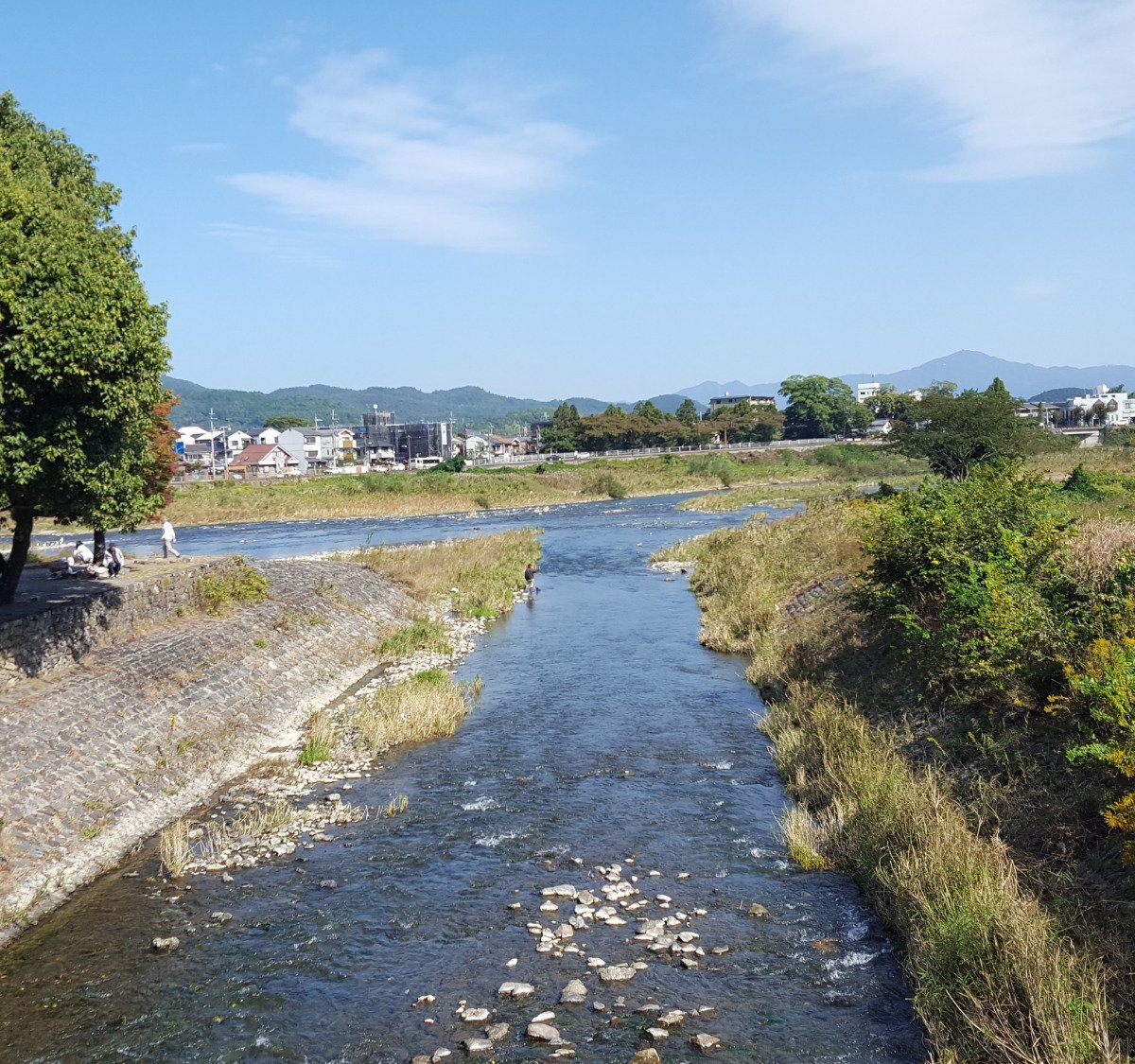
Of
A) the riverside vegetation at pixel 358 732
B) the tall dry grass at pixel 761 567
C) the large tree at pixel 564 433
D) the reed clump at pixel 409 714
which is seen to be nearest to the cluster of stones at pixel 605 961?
the riverside vegetation at pixel 358 732

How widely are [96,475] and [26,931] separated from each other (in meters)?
9.26

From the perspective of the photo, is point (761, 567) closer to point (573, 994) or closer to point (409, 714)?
point (409, 714)

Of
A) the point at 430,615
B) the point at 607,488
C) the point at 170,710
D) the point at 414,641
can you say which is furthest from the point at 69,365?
the point at 607,488

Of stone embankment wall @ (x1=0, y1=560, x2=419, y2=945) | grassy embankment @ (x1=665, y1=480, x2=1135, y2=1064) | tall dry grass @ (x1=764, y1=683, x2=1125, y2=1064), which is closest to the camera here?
tall dry grass @ (x1=764, y1=683, x2=1125, y2=1064)

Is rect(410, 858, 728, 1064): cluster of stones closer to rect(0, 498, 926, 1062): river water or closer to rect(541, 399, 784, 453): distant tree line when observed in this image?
rect(0, 498, 926, 1062): river water

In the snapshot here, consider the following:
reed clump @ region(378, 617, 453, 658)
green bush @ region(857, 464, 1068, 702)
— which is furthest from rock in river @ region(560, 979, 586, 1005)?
reed clump @ region(378, 617, 453, 658)

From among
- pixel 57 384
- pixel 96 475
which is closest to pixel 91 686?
pixel 96 475

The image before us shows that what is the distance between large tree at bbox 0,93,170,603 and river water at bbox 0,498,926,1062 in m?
7.87

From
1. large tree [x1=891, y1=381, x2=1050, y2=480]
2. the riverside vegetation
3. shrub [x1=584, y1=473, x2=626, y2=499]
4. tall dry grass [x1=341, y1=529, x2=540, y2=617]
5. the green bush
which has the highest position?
large tree [x1=891, y1=381, x2=1050, y2=480]

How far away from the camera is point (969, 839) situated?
13344mm

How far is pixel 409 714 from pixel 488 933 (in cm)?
1080

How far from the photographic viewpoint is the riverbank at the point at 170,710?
53.2 feet

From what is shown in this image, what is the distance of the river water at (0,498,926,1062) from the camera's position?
1150 cm

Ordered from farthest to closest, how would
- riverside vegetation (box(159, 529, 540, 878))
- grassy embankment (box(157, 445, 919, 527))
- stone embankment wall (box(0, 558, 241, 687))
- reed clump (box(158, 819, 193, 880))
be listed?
grassy embankment (box(157, 445, 919, 527)) < stone embankment wall (box(0, 558, 241, 687)) < riverside vegetation (box(159, 529, 540, 878)) < reed clump (box(158, 819, 193, 880))
